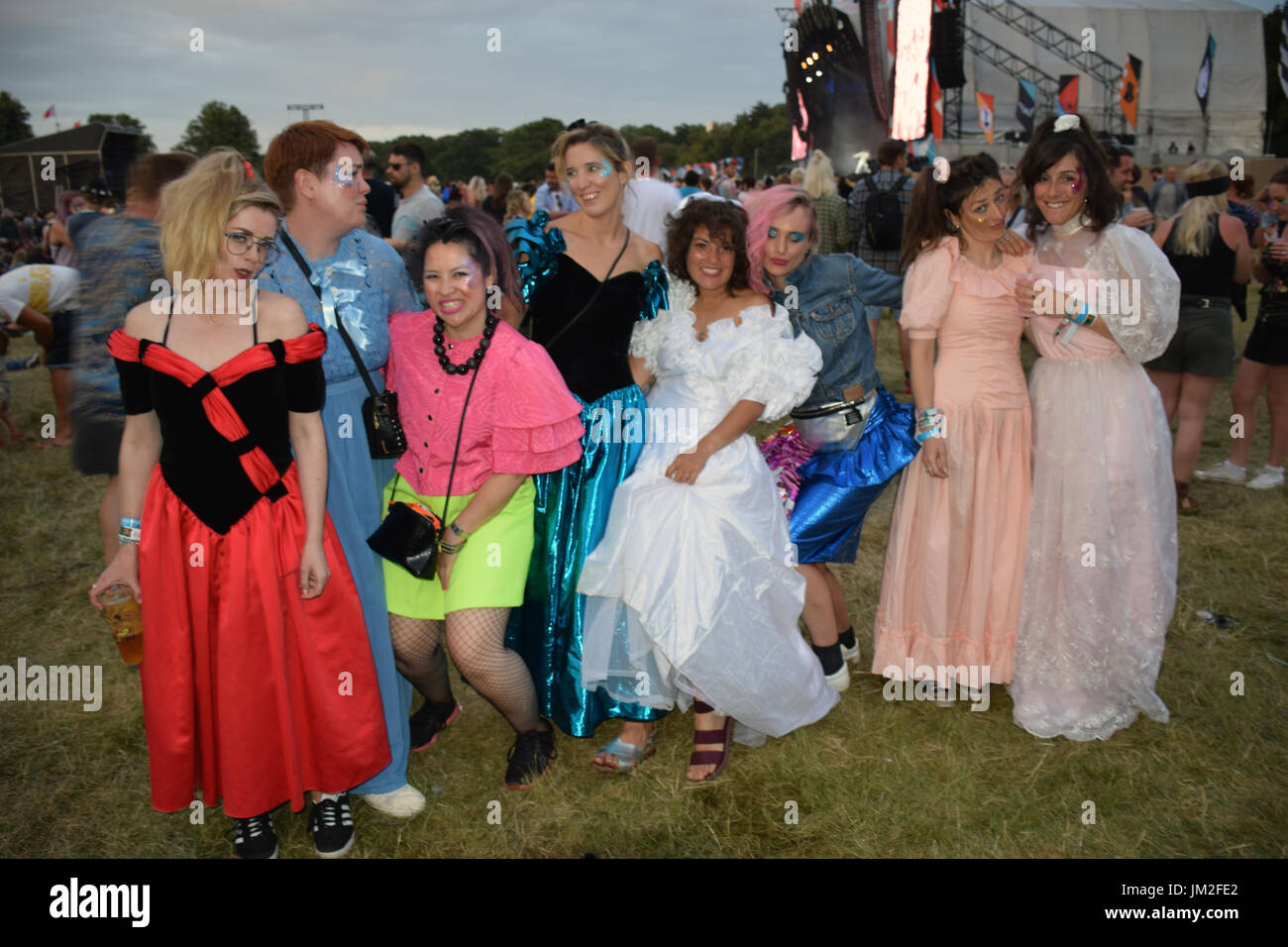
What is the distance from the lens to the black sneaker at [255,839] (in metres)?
2.63

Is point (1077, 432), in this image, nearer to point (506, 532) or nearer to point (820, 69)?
point (506, 532)

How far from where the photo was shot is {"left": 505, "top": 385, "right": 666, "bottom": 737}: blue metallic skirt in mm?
2914

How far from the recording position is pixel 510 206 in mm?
10195

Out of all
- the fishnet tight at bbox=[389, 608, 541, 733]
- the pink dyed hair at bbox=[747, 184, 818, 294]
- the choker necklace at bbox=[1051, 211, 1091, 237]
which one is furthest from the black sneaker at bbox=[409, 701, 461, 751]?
the choker necklace at bbox=[1051, 211, 1091, 237]

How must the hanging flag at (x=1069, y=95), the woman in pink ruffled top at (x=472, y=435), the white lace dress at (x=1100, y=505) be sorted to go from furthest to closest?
the hanging flag at (x=1069, y=95)
the white lace dress at (x=1100, y=505)
the woman in pink ruffled top at (x=472, y=435)

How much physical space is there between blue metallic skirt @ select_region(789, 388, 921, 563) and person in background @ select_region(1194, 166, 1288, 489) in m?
3.80

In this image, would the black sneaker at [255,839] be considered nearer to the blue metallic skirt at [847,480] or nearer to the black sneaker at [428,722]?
the black sneaker at [428,722]

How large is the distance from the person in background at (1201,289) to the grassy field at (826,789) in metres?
1.96

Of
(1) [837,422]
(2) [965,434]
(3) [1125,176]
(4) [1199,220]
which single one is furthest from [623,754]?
(3) [1125,176]

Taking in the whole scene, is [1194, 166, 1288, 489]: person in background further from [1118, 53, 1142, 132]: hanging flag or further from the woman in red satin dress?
[1118, 53, 1142, 132]: hanging flag

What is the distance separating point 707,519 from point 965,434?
1126mm

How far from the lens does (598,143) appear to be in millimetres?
2963

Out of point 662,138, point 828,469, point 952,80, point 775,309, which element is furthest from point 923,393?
point 662,138

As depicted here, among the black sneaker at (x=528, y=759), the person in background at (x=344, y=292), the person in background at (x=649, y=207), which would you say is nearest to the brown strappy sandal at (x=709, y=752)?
the black sneaker at (x=528, y=759)
